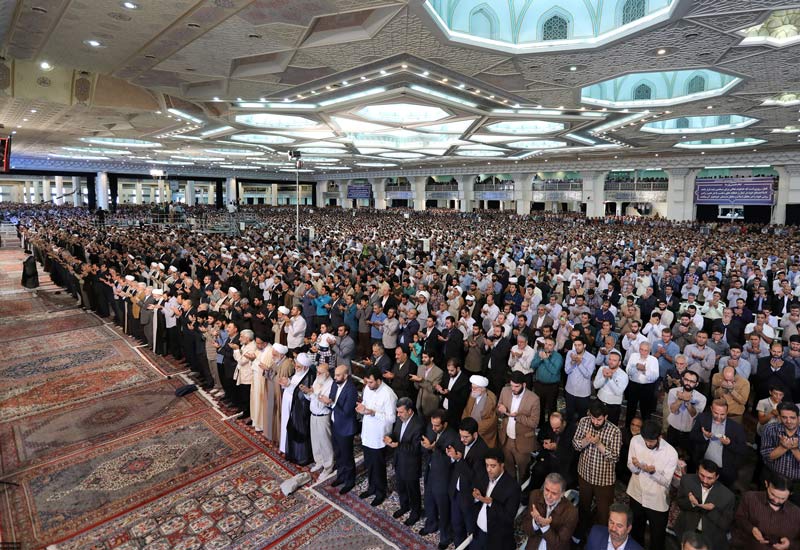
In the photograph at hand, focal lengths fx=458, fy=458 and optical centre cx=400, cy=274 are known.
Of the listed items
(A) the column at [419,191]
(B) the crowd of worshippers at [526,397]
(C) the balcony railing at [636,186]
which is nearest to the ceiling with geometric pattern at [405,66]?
(B) the crowd of worshippers at [526,397]

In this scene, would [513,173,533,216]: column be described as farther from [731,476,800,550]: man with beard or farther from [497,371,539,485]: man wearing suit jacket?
[731,476,800,550]: man with beard

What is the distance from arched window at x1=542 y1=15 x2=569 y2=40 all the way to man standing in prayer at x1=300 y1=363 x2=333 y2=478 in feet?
24.4

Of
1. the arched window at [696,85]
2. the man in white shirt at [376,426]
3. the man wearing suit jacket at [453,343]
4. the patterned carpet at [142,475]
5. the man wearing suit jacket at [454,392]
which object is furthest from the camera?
the arched window at [696,85]

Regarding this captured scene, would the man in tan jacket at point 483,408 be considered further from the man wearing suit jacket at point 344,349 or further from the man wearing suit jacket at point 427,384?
the man wearing suit jacket at point 344,349

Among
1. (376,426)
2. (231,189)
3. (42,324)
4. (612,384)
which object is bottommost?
(42,324)

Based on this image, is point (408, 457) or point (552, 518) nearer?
point (552, 518)

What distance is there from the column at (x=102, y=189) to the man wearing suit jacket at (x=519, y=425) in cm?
4327

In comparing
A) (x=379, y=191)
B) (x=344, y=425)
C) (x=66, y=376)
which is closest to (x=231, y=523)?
(x=344, y=425)

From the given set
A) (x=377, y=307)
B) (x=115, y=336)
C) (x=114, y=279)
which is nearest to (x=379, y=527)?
(x=377, y=307)

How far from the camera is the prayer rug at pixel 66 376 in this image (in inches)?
264

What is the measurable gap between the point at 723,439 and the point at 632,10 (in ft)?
22.8

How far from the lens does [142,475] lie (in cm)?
495

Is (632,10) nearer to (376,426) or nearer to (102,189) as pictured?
(376,426)

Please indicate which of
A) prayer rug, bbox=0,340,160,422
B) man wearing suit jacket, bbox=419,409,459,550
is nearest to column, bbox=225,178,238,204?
prayer rug, bbox=0,340,160,422
